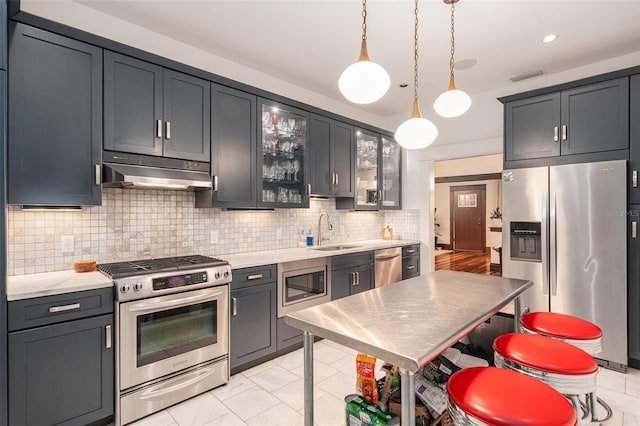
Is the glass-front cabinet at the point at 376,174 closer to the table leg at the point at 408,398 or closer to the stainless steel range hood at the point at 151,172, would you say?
the stainless steel range hood at the point at 151,172

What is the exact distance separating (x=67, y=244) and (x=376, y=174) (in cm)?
353

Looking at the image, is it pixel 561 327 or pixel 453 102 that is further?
pixel 453 102

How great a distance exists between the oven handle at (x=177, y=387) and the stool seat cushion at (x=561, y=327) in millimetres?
2197

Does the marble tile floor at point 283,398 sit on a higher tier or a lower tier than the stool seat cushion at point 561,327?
lower

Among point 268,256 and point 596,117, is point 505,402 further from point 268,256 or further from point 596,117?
point 596,117

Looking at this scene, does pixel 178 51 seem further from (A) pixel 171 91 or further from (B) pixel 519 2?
(B) pixel 519 2

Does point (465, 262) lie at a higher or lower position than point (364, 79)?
lower

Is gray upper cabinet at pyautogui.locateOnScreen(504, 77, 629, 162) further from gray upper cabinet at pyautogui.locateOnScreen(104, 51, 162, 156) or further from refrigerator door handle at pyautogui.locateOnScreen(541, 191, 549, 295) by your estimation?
gray upper cabinet at pyautogui.locateOnScreen(104, 51, 162, 156)

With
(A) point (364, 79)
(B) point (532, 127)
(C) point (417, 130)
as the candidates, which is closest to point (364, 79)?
(A) point (364, 79)

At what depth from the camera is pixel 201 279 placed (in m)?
2.44

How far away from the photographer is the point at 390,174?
4918 mm

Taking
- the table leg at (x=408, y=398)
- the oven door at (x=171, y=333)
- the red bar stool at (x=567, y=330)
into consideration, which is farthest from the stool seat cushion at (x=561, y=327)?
the oven door at (x=171, y=333)

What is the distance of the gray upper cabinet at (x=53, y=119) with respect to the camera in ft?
6.42

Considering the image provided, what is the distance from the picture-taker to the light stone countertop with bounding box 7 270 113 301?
5.89ft
